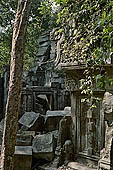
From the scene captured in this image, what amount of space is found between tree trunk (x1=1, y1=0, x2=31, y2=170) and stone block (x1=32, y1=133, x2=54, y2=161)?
236 centimetres

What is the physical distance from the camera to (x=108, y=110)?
14.7 ft

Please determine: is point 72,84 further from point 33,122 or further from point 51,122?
point 33,122

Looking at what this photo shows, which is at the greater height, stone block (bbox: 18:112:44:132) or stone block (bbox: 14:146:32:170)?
stone block (bbox: 18:112:44:132)

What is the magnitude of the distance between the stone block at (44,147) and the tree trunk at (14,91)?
7.74 ft

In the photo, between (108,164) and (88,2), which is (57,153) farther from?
(88,2)

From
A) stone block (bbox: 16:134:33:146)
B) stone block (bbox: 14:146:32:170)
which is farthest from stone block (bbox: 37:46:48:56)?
stone block (bbox: 14:146:32:170)

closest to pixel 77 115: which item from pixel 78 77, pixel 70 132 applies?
pixel 70 132

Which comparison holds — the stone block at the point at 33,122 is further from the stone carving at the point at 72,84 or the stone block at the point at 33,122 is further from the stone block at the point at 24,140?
the stone carving at the point at 72,84

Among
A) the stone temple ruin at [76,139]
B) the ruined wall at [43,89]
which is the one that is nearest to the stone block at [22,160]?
the stone temple ruin at [76,139]

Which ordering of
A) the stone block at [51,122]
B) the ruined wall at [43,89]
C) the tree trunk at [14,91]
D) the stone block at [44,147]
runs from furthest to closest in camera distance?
the ruined wall at [43,89]
the stone block at [51,122]
the stone block at [44,147]
the tree trunk at [14,91]

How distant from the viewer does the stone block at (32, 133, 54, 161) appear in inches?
252

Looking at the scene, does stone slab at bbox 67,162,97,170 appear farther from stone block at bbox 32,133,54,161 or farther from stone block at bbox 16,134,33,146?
stone block at bbox 16,134,33,146

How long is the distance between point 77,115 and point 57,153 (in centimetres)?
110

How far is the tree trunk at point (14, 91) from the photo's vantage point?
4.12 m
